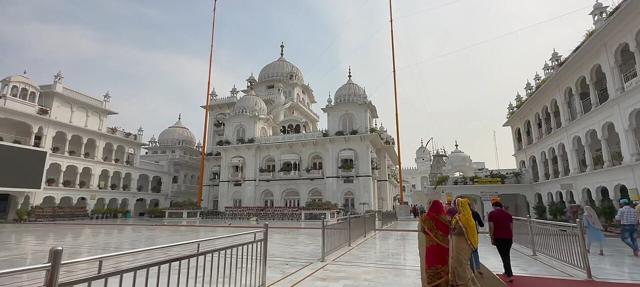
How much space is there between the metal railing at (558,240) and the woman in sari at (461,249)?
11.9 feet

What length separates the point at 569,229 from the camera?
283 inches

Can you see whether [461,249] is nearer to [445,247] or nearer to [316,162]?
[445,247]

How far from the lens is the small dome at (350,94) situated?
3256 cm

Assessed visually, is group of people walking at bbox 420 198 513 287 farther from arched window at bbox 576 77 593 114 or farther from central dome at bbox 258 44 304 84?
central dome at bbox 258 44 304 84

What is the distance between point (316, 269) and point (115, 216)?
35.3 metres

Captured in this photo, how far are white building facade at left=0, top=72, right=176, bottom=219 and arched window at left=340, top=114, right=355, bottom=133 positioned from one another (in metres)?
26.4

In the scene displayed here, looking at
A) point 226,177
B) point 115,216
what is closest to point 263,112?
point 226,177

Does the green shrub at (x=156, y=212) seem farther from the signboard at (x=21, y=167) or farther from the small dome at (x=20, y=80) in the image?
the small dome at (x=20, y=80)

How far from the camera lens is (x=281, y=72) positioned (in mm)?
46438

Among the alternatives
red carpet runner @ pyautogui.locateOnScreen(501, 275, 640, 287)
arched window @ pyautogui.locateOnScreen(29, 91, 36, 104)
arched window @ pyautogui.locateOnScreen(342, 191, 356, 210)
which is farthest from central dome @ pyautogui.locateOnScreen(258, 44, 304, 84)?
red carpet runner @ pyautogui.locateOnScreen(501, 275, 640, 287)

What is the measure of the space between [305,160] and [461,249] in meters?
29.1

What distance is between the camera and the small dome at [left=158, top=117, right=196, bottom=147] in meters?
48.5

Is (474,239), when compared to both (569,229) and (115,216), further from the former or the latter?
(115,216)

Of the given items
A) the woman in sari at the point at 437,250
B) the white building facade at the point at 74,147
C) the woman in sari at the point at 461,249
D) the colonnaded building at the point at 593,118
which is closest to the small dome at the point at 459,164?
the colonnaded building at the point at 593,118
